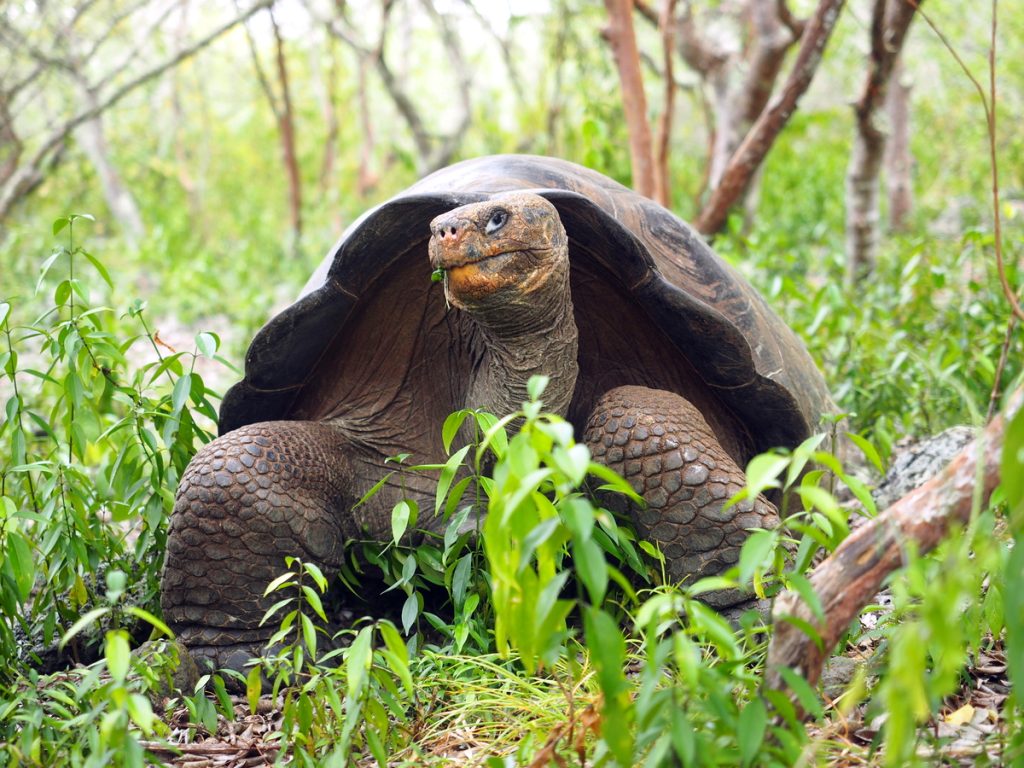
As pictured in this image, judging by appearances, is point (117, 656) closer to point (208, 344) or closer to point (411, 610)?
point (411, 610)

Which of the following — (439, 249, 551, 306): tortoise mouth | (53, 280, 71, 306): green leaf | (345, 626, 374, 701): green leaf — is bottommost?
(345, 626, 374, 701): green leaf

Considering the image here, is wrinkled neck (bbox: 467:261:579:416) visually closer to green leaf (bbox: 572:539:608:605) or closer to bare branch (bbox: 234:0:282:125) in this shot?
green leaf (bbox: 572:539:608:605)

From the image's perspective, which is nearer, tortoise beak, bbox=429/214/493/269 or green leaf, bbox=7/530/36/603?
green leaf, bbox=7/530/36/603

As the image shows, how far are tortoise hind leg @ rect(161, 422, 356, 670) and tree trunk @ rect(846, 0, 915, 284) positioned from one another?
360 cm

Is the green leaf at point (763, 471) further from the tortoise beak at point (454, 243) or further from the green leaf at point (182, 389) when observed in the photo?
the green leaf at point (182, 389)

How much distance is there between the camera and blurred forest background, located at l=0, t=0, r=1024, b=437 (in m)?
4.55

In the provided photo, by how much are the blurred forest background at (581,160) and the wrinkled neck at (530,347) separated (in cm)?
93

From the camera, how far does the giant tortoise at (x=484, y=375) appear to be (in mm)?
2402

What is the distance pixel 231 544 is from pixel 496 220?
98 cm

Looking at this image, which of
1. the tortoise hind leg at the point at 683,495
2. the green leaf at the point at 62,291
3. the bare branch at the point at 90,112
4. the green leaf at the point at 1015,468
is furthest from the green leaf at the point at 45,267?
the bare branch at the point at 90,112

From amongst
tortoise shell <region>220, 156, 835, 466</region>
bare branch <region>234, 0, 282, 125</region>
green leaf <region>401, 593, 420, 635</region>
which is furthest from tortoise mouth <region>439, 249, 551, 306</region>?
bare branch <region>234, 0, 282, 125</region>

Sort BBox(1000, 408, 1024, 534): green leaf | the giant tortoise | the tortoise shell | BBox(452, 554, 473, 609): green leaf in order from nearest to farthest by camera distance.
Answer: BBox(1000, 408, 1024, 534): green leaf
BBox(452, 554, 473, 609): green leaf
the giant tortoise
the tortoise shell

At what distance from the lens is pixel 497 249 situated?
2230 millimetres

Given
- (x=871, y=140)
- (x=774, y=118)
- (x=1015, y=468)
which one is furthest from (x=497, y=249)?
(x=871, y=140)
